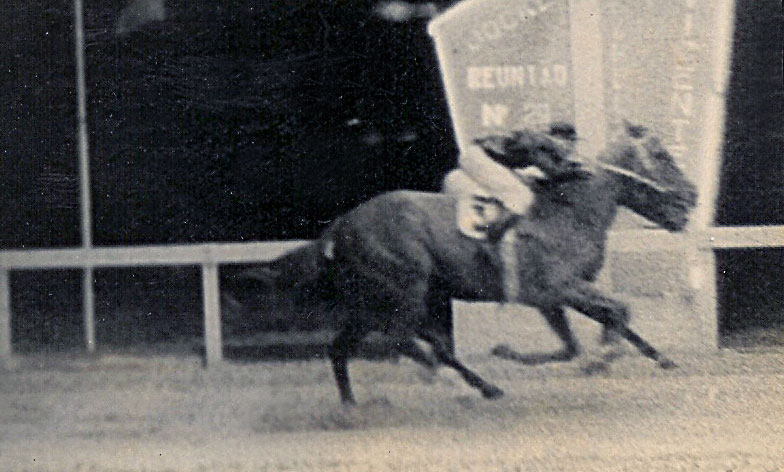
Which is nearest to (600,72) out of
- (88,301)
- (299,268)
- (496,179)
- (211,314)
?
(496,179)

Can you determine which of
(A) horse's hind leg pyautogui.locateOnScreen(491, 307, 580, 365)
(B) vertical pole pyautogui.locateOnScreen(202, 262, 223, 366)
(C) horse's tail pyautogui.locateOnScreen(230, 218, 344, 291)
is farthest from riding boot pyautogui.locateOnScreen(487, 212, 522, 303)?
(B) vertical pole pyautogui.locateOnScreen(202, 262, 223, 366)

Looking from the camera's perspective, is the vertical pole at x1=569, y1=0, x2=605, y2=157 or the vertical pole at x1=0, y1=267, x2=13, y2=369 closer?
the vertical pole at x1=569, y1=0, x2=605, y2=157

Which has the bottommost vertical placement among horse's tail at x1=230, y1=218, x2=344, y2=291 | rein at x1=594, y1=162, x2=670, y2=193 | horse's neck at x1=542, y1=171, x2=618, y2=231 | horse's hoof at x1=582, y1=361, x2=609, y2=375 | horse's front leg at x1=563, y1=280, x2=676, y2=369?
horse's hoof at x1=582, y1=361, x2=609, y2=375

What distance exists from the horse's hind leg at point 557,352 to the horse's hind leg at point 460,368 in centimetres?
14

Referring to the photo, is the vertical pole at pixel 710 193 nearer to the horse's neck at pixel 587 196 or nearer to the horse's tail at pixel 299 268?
the horse's neck at pixel 587 196

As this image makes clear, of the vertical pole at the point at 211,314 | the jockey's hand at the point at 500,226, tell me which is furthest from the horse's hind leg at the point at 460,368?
the vertical pole at the point at 211,314

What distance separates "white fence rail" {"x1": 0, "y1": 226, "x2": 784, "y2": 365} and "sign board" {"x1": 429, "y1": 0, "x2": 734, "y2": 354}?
3.1 inches

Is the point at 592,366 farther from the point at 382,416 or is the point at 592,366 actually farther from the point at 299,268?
the point at 299,268

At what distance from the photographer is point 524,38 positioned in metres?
4.15

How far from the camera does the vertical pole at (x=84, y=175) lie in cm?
421

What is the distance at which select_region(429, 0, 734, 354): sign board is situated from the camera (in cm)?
415

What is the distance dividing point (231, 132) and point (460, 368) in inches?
57.6

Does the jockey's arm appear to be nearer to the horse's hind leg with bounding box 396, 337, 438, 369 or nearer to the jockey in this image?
the jockey

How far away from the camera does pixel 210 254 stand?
4.23 meters
